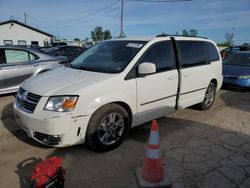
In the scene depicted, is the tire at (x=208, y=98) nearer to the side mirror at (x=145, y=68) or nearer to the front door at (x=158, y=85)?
the front door at (x=158, y=85)

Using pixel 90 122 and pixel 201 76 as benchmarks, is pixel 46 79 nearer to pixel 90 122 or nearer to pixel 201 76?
pixel 90 122

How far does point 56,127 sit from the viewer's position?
3.05m

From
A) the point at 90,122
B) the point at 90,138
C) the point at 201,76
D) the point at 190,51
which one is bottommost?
the point at 90,138

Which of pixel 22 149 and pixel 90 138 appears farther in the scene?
pixel 22 149

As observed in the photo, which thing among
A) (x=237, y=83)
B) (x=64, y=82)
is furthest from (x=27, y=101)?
(x=237, y=83)

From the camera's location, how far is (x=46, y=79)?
371 centimetres

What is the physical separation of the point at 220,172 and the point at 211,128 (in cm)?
168

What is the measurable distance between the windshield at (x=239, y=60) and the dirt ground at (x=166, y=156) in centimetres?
444

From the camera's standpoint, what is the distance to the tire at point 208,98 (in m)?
5.58

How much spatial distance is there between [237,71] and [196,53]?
3897 millimetres

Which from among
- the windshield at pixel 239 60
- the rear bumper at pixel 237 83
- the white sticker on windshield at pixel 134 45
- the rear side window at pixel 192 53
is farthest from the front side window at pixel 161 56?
the windshield at pixel 239 60

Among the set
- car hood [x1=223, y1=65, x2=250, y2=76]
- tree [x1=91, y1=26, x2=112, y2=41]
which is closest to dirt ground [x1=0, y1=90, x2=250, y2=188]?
car hood [x1=223, y1=65, x2=250, y2=76]

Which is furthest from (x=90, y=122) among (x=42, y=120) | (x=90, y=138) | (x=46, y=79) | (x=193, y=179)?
(x=193, y=179)

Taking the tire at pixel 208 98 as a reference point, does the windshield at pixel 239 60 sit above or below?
above
